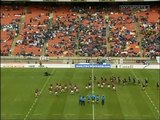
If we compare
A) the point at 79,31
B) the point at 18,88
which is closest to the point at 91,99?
the point at 18,88

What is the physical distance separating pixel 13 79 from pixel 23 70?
7.97 metres

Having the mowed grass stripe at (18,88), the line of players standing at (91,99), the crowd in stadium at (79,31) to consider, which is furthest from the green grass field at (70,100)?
the crowd in stadium at (79,31)

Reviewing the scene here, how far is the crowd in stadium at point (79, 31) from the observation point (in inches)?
2926

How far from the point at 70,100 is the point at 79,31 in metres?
39.5

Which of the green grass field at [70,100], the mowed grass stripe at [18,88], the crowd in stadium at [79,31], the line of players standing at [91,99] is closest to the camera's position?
the green grass field at [70,100]

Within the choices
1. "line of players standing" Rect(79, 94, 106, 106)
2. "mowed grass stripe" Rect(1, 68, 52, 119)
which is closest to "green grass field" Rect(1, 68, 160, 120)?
"mowed grass stripe" Rect(1, 68, 52, 119)

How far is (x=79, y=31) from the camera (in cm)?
8019

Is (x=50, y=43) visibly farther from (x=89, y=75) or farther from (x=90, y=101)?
(x=90, y=101)

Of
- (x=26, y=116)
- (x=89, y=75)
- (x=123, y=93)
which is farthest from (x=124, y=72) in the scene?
(x=26, y=116)

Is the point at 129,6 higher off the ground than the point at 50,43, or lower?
higher

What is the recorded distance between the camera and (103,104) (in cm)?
4019

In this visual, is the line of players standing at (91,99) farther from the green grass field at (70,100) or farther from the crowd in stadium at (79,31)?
the crowd in stadium at (79,31)

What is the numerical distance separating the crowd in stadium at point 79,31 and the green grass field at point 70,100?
16611 millimetres

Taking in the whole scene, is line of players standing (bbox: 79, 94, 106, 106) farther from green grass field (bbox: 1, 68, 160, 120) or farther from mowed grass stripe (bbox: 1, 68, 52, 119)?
mowed grass stripe (bbox: 1, 68, 52, 119)
